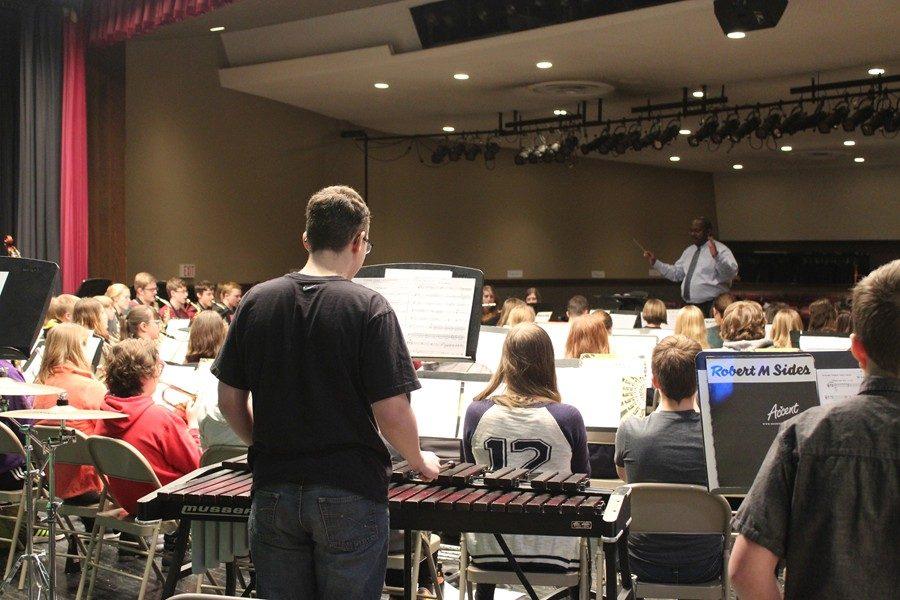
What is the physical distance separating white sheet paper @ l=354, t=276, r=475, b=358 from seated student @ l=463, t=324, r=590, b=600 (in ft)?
0.69

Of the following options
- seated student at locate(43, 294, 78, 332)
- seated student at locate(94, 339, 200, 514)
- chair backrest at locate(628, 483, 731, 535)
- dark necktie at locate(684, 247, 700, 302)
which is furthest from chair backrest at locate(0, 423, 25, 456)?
dark necktie at locate(684, 247, 700, 302)

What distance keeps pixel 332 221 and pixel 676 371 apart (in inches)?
70.2

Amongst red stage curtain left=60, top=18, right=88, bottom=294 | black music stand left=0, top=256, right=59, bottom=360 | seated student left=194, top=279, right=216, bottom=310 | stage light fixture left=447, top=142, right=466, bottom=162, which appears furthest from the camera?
stage light fixture left=447, top=142, right=466, bottom=162

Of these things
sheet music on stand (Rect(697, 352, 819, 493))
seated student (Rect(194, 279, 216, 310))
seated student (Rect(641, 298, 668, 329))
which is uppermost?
seated student (Rect(194, 279, 216, 310))

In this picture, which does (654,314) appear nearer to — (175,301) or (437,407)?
(437,407)

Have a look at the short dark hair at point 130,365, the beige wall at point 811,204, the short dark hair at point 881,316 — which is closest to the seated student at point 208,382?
the short dark hair at point 130,365

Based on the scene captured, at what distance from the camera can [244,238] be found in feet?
42.8

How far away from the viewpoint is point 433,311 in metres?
3.89

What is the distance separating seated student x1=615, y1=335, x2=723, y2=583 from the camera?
368 cm

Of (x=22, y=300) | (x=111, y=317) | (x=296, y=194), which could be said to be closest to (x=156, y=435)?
(x=22, y=300)

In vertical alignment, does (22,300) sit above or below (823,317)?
above

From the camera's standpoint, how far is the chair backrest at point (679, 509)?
3.40 meters

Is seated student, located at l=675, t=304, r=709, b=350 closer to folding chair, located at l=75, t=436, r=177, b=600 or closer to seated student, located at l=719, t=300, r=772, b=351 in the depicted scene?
seated student, located at l=719, t=300, r=772, b=351

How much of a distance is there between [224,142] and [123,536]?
302 inches
